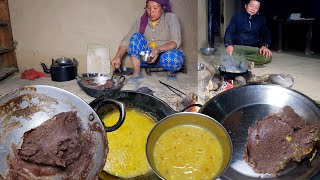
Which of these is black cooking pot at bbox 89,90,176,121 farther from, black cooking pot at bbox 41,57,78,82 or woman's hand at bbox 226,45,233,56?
black cooking pot at bbox 41,57,78,82

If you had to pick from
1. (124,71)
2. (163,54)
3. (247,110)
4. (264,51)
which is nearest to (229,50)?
(264,51)

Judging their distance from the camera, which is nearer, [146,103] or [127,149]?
[127,149]

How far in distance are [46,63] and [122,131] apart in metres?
3.52

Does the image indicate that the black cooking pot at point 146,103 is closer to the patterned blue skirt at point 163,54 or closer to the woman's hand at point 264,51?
the woman's hand at point 264,51

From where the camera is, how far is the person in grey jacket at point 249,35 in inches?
108

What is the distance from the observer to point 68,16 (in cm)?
449

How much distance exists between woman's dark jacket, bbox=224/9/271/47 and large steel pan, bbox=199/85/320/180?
1.23m

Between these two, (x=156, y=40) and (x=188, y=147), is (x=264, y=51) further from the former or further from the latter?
(x=188, y=147)

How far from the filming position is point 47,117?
4.73 feet

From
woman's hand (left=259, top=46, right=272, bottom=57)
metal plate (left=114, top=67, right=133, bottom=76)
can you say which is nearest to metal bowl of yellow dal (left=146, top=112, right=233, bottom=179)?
woman's hand (left=259, top=46, right=272, bottom=57)

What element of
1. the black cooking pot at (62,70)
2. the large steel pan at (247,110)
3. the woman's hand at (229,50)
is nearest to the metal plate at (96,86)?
the black cooking pot at (62,70)

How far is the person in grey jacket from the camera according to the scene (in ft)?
8.96

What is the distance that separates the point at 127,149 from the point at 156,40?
285 cm

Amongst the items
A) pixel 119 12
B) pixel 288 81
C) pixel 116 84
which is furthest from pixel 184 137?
pixel 119 12
